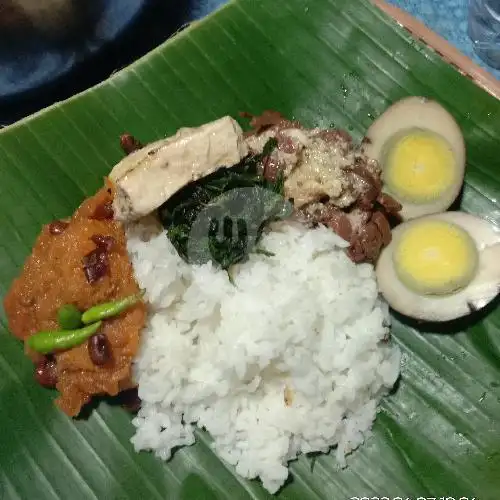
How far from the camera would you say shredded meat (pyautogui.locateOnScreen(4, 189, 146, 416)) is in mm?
3432

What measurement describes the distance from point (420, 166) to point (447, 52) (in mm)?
924

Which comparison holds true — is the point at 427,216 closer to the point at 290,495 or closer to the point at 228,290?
the point at 228,290

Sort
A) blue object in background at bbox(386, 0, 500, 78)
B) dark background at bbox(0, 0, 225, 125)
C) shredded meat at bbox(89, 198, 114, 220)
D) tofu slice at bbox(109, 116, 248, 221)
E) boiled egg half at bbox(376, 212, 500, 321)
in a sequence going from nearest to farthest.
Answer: tofu slice at bbox(109, 116, 248, 221) → boiled egg half at bbox(376, 212, 500, 321) → shredded meat at bbox(89, 198, 114, 220) → blue object in background at bbox(386, 0, 500, 78) → dark background at bbox(0, 0, 225, 125)

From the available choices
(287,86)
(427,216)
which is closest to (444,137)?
(427,216)

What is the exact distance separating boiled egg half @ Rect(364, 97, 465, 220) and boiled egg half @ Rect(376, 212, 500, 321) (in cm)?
14

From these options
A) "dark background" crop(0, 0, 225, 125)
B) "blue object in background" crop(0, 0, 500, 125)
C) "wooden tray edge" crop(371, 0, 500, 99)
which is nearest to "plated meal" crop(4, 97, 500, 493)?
"wooden tray edge" crop(371, 0, 500, 99)

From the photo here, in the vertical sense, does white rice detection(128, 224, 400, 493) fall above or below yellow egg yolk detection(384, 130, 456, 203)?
below

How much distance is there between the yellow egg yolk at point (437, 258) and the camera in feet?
11.4

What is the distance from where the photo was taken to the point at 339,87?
4.13m

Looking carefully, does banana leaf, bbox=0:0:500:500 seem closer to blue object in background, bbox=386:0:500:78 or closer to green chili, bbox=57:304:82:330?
green chili, bbox=57:304:82:330

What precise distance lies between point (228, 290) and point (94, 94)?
1780 millimetres

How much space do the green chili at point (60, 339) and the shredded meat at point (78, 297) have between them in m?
0.05

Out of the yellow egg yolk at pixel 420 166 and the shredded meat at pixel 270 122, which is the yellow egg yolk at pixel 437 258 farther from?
the shredded meat at pixel 270 122

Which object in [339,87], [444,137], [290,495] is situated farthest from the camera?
[339,87]
